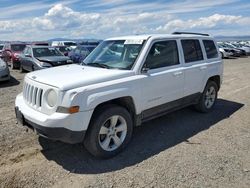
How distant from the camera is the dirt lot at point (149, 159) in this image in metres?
3.75

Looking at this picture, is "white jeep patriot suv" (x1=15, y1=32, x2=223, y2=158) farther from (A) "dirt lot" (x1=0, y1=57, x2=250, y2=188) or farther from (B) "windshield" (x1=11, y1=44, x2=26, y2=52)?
(B) "windshield" (x1=11, y1=44, x2=26, y2=52)

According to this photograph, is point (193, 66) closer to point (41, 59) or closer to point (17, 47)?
point (41, 59)

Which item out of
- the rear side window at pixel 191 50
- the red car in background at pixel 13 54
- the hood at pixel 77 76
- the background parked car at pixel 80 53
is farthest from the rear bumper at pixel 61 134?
the red car in background at pixel 13 54

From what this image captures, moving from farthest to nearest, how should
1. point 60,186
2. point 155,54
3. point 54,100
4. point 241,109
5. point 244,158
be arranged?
point 241,109
point 155,54
point 244,158
point 54,100
point 60,186

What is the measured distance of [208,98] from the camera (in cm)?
686

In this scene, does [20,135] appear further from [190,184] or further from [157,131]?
[190,184]

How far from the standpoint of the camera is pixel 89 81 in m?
4.14

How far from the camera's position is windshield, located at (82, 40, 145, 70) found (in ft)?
16.1

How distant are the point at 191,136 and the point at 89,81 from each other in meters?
2.36

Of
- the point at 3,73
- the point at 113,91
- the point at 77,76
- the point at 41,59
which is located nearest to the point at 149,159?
the point at 113,91

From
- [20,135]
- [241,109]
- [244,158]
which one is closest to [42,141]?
[20,135]

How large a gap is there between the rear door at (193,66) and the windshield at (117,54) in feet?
4.13

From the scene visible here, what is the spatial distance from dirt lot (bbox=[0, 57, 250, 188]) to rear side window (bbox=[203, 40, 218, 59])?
1611mm

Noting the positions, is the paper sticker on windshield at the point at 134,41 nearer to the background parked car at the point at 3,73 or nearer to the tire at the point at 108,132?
the tire at the point at 108,132
